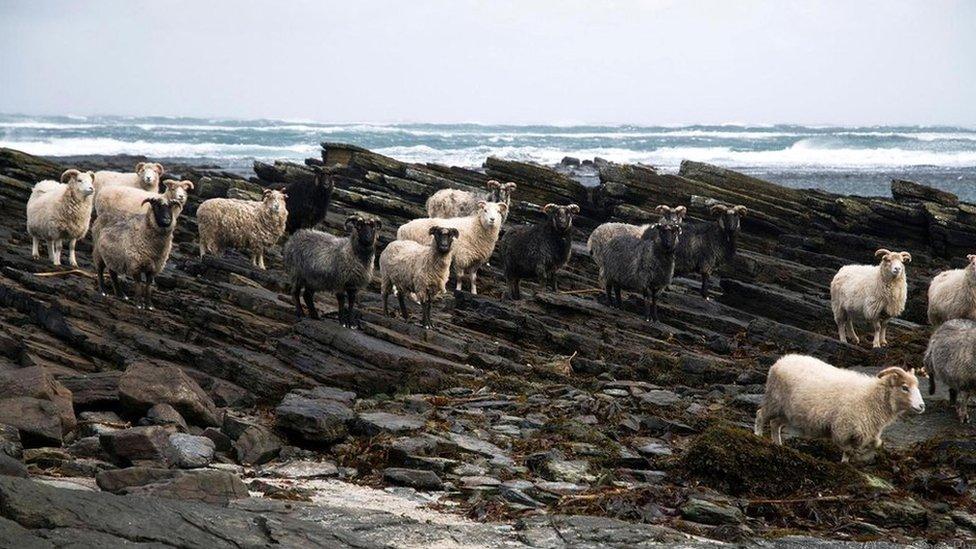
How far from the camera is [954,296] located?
59.7 feet

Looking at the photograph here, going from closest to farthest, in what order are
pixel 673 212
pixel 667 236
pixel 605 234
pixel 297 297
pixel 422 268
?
pixel 297 297 < pixel 422 268 < pixel 667 236 < pixel 605 234 < pixel 673 212

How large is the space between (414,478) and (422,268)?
7604 millimetres

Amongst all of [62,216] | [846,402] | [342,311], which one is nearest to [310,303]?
[342,311]

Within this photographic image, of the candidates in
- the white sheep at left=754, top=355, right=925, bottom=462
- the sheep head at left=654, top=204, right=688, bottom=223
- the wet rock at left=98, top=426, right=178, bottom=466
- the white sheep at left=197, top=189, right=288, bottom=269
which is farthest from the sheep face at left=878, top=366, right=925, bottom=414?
the white sheep at left=197, top=189, right=288, bottom=269

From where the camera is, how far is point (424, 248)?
19.1 metres

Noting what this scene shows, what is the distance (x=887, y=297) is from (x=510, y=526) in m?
11.7

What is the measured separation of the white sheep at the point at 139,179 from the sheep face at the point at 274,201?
9.75 ft

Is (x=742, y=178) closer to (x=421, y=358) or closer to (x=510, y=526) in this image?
(x=421, y=358)

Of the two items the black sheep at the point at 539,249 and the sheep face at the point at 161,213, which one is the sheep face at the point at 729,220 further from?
the sheep face at the point at 161,213

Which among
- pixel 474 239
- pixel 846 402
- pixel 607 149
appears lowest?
pixel 607 149

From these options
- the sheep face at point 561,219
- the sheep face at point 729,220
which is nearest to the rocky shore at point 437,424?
the sheep face at point 561,219

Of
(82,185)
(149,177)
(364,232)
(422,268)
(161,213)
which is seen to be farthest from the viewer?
(149,177)

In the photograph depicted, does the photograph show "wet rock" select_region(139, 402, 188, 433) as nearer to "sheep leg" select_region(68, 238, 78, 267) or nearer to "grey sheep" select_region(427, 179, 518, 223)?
"sheep leg" select_region(68, 238, 78, 267)

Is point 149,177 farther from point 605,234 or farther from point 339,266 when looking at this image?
point 605,234
